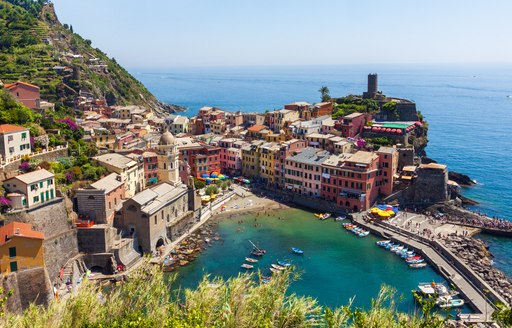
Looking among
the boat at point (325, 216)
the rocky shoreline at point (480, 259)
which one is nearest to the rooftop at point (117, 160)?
the boat at point (325, 216)

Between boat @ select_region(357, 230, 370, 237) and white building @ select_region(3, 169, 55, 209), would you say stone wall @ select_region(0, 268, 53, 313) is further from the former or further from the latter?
boat @ select_region(357, 230, 370, 237)

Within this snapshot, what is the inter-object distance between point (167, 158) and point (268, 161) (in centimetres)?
1786

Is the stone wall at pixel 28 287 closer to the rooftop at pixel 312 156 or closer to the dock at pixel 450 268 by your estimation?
the dock at pixel 450 268

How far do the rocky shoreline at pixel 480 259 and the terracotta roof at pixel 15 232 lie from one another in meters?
38.6

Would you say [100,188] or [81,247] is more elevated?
[100,188]

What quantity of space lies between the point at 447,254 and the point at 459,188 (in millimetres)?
26469

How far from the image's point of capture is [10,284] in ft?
114

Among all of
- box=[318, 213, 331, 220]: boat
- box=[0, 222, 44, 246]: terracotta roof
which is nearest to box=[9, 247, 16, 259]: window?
box=[0, 222, 44, 246]: terracotta roof

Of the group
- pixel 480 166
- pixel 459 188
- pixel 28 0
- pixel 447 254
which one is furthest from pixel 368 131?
pixel 28 0

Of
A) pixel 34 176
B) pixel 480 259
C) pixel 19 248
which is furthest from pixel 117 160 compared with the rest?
pixel 480 259

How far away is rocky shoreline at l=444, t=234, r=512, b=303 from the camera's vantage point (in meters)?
41.2

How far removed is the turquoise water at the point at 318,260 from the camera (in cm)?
4231

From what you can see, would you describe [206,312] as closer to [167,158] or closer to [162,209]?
[162,209]

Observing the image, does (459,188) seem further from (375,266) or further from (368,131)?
(375,266)
